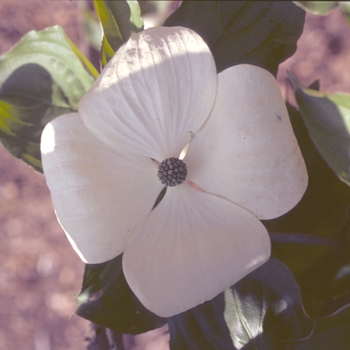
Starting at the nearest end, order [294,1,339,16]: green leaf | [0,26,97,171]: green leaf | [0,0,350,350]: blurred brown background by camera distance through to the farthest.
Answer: [294,1,339,16]: green leaf < [0,26,97,171]: green leaf < [0,0,350,350]: blurred brown background

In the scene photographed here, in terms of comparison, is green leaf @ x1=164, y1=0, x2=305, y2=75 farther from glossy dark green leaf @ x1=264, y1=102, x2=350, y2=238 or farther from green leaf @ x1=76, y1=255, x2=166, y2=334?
green leaf @ x1=76, y1=255, x2=166, y2=334

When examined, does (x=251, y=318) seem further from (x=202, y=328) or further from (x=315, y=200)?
(x=315, y=200)

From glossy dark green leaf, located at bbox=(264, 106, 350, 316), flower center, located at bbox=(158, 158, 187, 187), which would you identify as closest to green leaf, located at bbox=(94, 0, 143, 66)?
flower center, located at bbox=(158, 158, 187, 187)

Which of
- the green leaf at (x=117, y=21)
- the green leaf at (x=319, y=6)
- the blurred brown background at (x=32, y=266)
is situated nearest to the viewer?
the green leaf at (x=319, y=6)

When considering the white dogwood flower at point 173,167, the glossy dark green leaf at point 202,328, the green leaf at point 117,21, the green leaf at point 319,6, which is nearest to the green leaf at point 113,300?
the glossy dark green leaf at point 202,328

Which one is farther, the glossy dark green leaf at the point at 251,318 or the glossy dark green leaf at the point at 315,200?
the glossy dark green leaf at the point at 315,200

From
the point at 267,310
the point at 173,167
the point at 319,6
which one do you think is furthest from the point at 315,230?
the point at 319,6

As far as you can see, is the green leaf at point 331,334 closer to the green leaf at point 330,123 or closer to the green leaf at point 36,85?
the green leaf at point 330,123
